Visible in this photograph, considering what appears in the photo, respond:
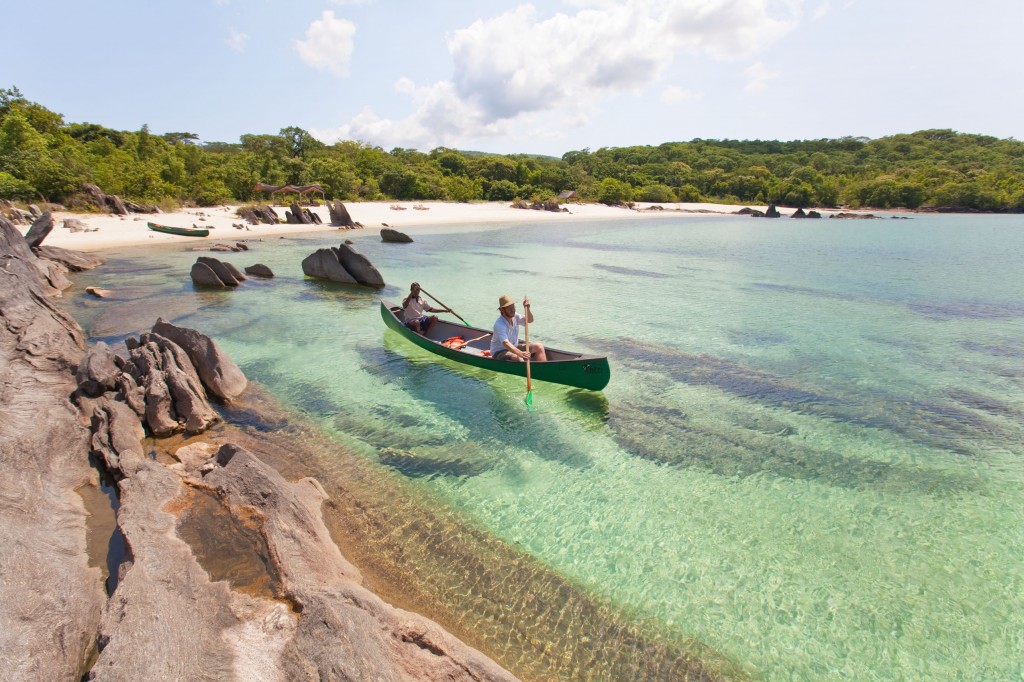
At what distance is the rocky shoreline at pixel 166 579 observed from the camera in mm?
3672

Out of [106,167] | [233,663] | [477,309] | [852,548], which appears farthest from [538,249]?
[106,167]

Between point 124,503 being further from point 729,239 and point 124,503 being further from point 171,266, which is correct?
point 729,239

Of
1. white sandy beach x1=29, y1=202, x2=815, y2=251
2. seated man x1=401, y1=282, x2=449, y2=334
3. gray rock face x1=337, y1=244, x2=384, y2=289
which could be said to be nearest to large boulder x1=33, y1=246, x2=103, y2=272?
white sandy beach x1=29, y1=202, x2=815, y2=251

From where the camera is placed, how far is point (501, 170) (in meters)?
81.5

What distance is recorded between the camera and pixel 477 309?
18328 mm

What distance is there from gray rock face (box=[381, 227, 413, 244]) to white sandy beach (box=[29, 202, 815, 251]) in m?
7.06

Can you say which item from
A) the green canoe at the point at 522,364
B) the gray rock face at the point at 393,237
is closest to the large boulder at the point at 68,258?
the gray rock face at the point at 393,237

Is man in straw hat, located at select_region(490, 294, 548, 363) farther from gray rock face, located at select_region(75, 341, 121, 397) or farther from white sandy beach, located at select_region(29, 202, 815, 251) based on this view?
white sandy beach, located at select_region(29, 202, 815, 251)

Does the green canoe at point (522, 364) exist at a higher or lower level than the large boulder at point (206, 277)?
lower

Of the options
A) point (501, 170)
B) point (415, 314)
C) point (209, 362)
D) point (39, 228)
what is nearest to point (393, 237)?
point (39, 228)

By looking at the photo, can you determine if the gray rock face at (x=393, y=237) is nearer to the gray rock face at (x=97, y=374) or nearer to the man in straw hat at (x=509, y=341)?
the man in straw hat at (x=509, y=341)

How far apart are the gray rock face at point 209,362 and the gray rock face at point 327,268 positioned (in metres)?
11.8

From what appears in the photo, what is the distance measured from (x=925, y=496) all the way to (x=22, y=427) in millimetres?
12757

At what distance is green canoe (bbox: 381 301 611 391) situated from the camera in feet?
31.3
